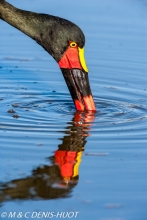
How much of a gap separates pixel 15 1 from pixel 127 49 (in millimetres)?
3148

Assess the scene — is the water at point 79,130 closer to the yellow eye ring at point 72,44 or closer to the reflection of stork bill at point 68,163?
the reflection of stork bill at point 68,163

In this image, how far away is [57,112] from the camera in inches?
346

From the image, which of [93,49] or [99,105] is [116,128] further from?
[93,49]

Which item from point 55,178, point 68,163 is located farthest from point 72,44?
point 55,178

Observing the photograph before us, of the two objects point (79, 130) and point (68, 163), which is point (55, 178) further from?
point (79, 130)

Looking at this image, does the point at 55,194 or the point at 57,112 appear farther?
the point at 57,112

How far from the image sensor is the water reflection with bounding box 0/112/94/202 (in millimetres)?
6305

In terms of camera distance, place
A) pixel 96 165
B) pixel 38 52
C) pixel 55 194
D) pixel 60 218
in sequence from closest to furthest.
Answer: pixel 60 218
pixel 55 194
pixel 96 165
pixel 38 52

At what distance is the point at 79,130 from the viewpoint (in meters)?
8.08

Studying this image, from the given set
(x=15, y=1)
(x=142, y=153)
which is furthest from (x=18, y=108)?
(x=15, y=1)

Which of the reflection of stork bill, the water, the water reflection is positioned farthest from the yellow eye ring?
the reflection of stork bill

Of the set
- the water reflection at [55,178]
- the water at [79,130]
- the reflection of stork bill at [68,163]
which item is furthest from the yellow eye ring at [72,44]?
the reflection of stork bill at [68,163]

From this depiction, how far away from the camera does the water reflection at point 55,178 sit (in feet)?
20.7

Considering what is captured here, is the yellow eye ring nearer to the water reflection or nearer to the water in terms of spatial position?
the water
